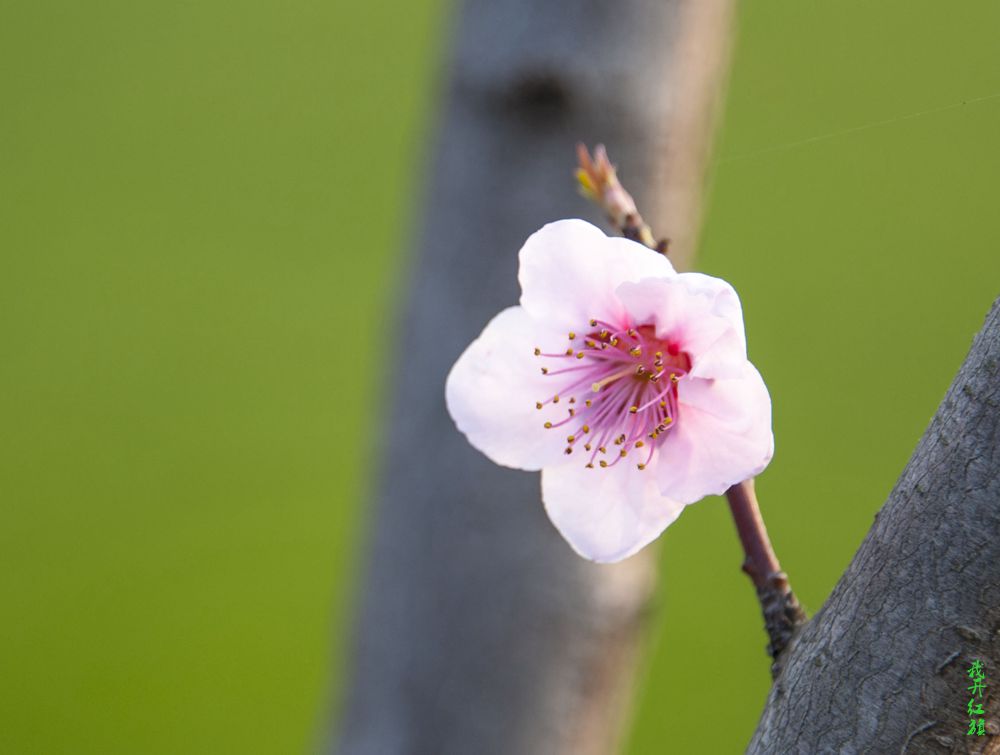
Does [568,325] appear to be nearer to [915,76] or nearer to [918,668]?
[918,668]

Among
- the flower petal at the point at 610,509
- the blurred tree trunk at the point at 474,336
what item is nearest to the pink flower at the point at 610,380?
the flower petal at the point at 610,509

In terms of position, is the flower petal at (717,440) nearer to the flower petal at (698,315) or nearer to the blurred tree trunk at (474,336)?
the flower petal at (698,315)

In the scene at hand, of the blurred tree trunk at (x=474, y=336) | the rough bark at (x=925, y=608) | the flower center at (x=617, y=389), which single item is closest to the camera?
the rough bark at (x=925, y=608)

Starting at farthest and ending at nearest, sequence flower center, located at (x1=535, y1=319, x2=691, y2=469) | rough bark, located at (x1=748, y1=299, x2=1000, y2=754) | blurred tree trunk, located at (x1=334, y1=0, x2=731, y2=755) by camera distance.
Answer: blurred tree trunk, located at (x1=334, y1=0, x2=731, y2=755), flower center, located at (x1=535, y1=319, x2=691, y2=469), rough bark, located at (x1=748, y1=299, x2=1000, y2=754)

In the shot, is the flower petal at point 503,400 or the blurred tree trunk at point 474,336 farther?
the blurred tree trunk at point 474,336

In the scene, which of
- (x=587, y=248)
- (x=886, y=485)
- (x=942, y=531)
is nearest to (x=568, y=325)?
(x=587, y=248)

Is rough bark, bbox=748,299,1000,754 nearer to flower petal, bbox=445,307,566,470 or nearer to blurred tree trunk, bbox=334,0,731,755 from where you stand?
flower petal, bbox=445,307,566,470

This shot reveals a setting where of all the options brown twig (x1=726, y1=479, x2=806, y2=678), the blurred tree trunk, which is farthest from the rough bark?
the blurred tree trunk
